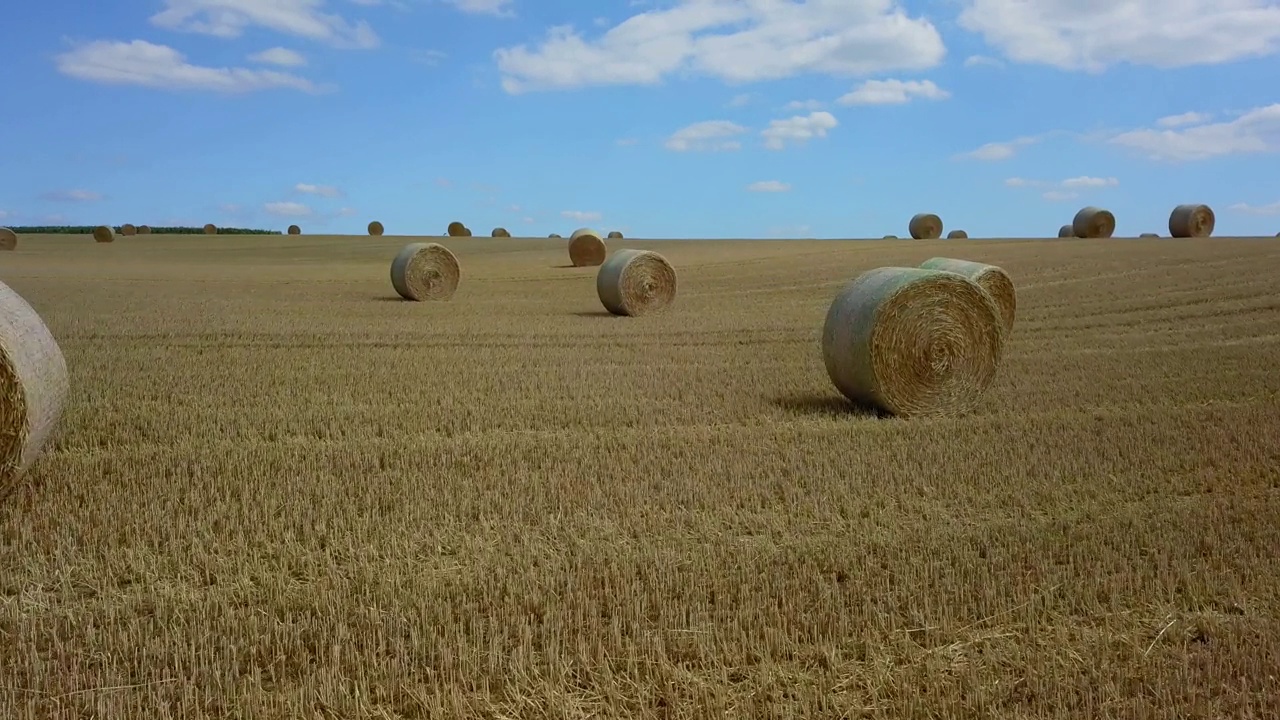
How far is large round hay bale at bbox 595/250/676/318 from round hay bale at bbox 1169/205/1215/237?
21.2 meters

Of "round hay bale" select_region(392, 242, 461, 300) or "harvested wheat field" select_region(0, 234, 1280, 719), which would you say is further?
"round hay bale" select_region(392, 242, 461, 300)

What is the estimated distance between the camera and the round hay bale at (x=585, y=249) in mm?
31703

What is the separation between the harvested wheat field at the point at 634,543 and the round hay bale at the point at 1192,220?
2266cm

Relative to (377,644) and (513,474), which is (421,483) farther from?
(377,644)

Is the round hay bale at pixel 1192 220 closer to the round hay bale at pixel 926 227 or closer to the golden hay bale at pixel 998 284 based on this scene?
the round hay bale at pixel 926 227

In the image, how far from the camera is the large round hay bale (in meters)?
18.0

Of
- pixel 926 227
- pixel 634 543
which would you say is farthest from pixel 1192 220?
pixel 634 543

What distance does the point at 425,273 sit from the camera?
69.3 ft

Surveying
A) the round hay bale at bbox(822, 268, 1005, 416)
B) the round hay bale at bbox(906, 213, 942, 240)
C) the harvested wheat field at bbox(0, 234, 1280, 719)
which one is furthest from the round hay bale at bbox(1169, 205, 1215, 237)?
the round hay bale at bbox(822, 268, 1005, 416)

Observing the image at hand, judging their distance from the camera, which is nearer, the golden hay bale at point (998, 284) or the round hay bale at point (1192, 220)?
the golden hay bale at point (998, 284)

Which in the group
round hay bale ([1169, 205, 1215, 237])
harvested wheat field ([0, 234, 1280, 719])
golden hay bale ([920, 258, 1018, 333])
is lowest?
harvested wheat field ([0, 234, 1280, 719])

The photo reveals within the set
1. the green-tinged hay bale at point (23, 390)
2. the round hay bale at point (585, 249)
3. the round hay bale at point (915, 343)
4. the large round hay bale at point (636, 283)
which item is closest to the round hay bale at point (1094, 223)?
the round hay bale at point (585, 249)

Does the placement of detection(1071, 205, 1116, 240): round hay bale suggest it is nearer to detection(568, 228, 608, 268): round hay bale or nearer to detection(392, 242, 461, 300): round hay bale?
detection(568, 228, 608, 268): round hay bale

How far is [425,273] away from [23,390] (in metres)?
15.0
